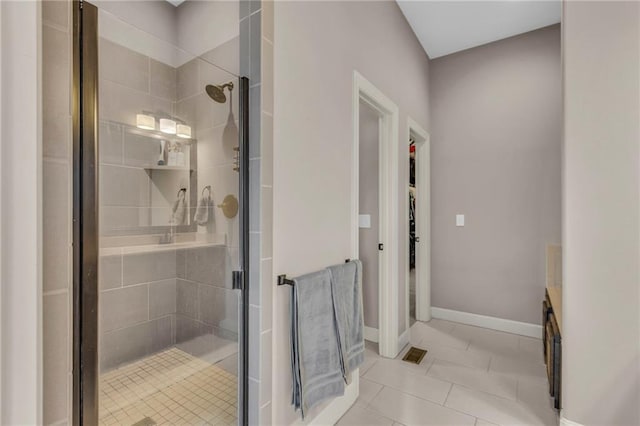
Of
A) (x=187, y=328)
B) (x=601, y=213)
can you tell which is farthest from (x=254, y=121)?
(x=601, y=213)

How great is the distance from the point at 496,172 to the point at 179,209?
127 inches

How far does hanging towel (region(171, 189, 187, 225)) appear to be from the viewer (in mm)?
1216

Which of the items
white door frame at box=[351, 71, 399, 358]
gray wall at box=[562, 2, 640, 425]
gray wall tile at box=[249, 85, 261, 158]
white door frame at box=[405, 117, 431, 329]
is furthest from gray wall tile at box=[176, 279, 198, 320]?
white door frame at box=[405, 117, 431, 329]

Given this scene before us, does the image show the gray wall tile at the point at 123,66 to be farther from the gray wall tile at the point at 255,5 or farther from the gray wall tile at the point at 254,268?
the gray wall tile at the point at 254,268

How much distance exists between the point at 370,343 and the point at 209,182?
2.30m

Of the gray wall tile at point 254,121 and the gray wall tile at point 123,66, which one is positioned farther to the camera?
the gray wall tile at point 254,121

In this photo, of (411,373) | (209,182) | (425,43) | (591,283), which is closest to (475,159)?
(425,43)

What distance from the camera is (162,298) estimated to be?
120cm

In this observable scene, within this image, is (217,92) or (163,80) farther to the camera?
(217,92)

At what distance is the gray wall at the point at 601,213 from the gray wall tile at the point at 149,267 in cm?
200

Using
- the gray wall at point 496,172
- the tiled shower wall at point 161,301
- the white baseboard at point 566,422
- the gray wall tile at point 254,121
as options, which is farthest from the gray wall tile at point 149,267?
the gray wall at point 496,172

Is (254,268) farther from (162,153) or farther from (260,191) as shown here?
(162,153)

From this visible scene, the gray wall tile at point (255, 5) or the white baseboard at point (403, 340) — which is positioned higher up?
the gray wall tile at point (255, 5)

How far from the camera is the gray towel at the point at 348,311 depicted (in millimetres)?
1737
